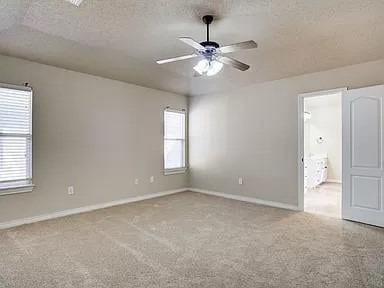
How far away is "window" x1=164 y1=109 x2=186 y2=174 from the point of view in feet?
19.5

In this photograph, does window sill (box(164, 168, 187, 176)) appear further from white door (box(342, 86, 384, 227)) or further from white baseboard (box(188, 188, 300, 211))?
white door (box(342, 86, 384, 227))

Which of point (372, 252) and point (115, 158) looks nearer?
point (372, 252)

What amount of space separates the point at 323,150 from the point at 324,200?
3.22m

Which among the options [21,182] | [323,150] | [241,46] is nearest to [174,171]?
[21,182]

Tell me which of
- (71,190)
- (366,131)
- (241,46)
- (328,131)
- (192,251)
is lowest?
(192,251)

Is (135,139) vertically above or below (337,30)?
below

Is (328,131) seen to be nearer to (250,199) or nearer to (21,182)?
(250,199)

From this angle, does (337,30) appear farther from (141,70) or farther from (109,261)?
(109,261)

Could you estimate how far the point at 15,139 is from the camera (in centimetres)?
371

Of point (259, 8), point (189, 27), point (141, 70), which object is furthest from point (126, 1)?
point (141, 70)

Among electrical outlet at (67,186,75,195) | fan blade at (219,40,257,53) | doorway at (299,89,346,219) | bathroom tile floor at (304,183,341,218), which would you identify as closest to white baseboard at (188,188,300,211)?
bathroom tile floor at (304,183,341,218)

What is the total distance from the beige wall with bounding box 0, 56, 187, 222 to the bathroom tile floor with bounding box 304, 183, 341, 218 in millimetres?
3095

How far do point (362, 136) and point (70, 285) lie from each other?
4.08m

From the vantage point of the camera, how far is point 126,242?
9.91 ft
